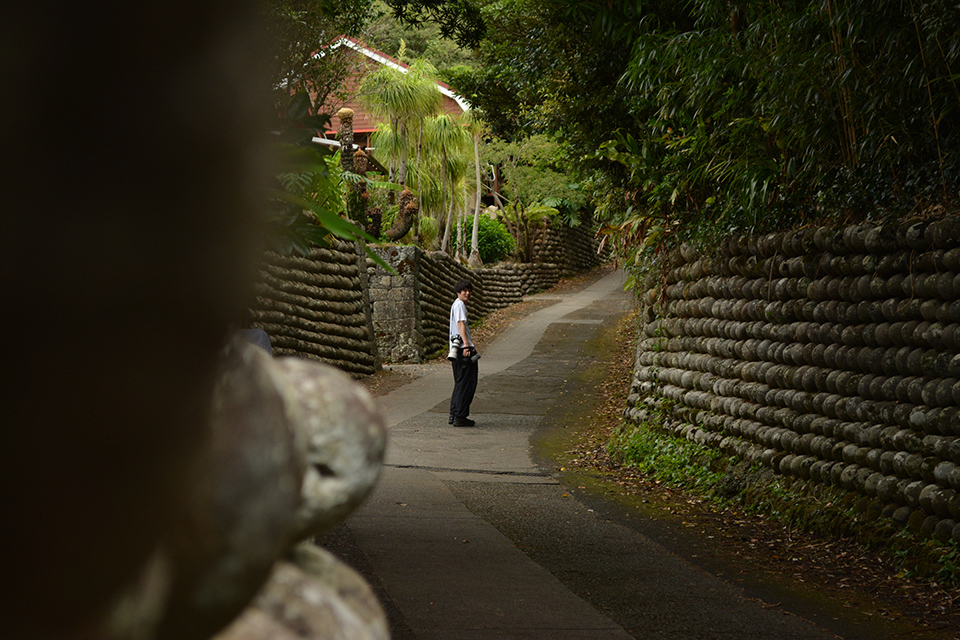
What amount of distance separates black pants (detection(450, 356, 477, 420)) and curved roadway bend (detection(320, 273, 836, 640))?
64 centimetres

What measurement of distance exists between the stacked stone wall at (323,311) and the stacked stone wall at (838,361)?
4.94 metres

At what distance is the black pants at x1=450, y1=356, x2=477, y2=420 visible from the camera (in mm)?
10617

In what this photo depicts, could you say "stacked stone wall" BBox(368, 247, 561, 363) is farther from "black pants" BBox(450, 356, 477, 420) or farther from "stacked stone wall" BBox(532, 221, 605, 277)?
"stacked stone wall" BBox(532, 221, 605, 277)

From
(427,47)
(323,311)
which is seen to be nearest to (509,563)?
(323,311)

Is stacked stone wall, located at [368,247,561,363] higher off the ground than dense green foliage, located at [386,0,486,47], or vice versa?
dense green foliage, located at [386,0,486,47]

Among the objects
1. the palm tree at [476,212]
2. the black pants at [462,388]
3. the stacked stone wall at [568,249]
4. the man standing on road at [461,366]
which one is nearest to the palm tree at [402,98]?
the palm tree at [476,212]

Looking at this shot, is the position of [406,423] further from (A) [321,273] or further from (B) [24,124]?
(B) [24,124]

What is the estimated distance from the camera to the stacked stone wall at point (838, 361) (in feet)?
16.4

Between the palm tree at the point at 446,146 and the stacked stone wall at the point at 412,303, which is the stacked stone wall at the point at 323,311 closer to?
the stacked stone wall at the point at 412,303

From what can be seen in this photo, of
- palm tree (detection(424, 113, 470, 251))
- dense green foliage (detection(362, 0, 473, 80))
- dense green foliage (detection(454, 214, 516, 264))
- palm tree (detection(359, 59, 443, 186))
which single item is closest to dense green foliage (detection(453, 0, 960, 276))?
palm tree (detection(359, 59, 443, 186))

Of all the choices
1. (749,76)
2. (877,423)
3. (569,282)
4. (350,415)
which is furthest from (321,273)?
(569,282)

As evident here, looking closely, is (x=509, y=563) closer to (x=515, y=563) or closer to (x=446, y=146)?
(x=515, y=563)

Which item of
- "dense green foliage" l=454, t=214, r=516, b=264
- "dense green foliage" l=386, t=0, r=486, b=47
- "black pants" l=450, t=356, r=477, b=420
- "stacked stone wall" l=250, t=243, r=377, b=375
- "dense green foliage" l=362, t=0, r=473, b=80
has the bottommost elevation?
"black pants" l=450, t=356, r=477, b=420

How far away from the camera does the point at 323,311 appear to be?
13125 mm
